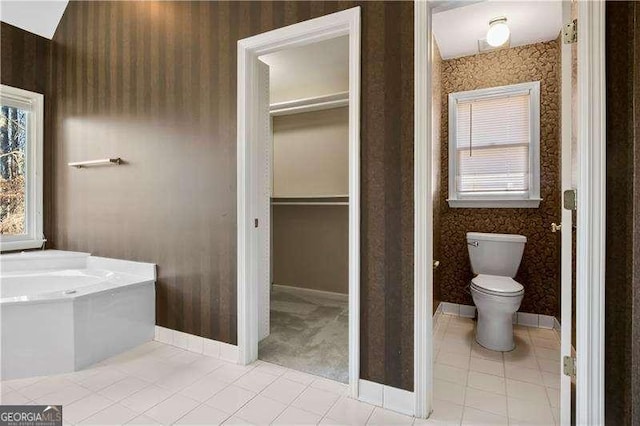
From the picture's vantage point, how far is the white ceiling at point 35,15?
276 cm

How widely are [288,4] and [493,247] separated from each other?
2372mm

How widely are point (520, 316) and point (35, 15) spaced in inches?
204

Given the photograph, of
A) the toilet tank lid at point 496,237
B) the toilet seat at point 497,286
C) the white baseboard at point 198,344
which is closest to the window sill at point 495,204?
the toilet tank lid at point 496,237

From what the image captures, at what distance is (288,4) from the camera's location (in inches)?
75.2

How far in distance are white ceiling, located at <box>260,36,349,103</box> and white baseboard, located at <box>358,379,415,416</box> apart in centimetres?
239

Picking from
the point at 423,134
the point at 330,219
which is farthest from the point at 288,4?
the point at 330,219

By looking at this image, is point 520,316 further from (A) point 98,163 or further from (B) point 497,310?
(A) point 98,163

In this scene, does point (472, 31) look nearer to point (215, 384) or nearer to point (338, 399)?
point (338, 399)

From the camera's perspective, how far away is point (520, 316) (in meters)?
2.77

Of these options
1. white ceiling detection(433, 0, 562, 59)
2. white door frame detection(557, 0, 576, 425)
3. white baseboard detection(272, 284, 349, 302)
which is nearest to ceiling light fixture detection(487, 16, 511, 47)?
white ceiling detection(433, 0, 562, 59)

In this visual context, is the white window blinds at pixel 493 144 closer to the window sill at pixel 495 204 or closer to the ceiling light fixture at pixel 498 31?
the window sill at pixel 495 204

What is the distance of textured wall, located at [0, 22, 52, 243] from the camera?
2820 millimetres

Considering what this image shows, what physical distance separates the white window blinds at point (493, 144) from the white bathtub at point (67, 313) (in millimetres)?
2895

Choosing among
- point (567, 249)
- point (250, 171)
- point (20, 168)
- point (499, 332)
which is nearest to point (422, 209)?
point (567, 249)
